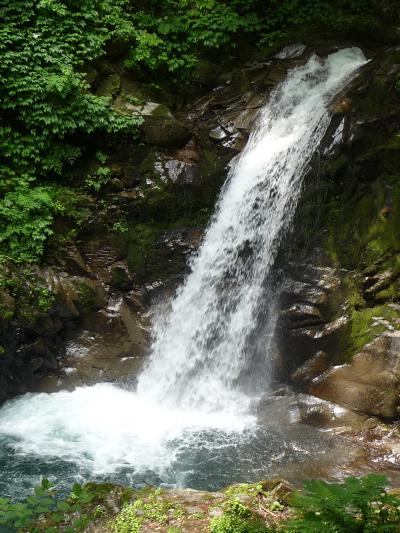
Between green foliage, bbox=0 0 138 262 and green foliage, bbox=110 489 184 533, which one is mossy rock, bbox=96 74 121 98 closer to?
green foliage, bbox=0 0 138 262

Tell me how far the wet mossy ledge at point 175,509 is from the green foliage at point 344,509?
0.03 ft

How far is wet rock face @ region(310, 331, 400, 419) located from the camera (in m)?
5.99

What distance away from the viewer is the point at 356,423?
237 inches

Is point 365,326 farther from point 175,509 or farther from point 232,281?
point 175,509

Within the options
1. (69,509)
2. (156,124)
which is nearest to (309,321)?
(69,509)

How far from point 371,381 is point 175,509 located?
356 centimetres

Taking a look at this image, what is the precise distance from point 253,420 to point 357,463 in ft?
5.29

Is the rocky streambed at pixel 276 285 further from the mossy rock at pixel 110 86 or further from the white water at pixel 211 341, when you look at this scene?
the white water at pixel 211 341

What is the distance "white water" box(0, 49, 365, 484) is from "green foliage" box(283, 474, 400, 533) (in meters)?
3.52

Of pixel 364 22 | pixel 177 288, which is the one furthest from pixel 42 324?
pixel 364 22

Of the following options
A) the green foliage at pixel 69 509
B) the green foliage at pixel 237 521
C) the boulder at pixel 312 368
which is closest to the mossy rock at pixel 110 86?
the boulder at pixel 312 368

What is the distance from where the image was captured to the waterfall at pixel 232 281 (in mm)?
7508

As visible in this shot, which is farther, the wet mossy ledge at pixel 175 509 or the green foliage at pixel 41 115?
the green foliage at pixel 41 115

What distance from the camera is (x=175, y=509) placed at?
359 centimetres
